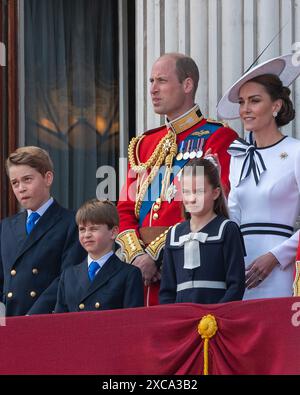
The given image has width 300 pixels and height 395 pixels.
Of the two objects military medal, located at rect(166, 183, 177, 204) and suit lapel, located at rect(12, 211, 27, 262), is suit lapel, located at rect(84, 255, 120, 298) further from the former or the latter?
military medal, located at rect(166, 183, 177, 204)

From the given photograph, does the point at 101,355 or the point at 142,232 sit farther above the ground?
the point at 142,232

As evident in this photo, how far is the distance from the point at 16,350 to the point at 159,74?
1974 millimetres

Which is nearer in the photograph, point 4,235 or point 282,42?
point 4,235

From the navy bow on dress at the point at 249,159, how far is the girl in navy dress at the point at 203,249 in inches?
10.1

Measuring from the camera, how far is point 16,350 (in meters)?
5.89

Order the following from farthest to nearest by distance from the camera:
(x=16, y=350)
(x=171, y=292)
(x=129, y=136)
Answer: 1. (x=129, y=136)
2. (x=171, y=292)
3. (x=16, y=350)

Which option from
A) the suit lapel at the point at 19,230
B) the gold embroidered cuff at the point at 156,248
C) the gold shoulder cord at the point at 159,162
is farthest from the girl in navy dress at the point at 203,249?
the suit lapel at the point at 19,230

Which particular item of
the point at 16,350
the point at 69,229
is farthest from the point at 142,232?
the point at 16,350

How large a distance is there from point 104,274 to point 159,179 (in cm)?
96

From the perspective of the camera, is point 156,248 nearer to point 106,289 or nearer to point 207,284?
point 106,289

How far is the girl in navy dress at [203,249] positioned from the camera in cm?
614

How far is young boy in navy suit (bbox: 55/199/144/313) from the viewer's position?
251 inches

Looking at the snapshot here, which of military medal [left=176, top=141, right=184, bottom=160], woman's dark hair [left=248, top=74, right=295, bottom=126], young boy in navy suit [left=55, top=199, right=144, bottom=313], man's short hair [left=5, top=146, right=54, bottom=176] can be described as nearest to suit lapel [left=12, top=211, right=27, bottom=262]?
man's short hair [left=5, top=146, right=54, bottom=176]
